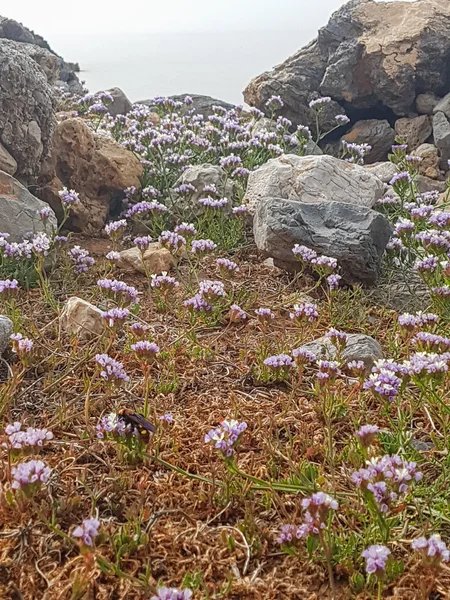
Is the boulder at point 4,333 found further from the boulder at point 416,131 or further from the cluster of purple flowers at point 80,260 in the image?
the boulder at point 416,131

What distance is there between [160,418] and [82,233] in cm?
306

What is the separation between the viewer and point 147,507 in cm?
194

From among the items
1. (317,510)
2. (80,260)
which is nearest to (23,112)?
(80,260)

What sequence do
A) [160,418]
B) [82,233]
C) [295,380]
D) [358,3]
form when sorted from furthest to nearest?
[358,3], [82,233], [295,380], [160,418]

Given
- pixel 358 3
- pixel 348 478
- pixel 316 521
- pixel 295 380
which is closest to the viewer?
pixel 316 521

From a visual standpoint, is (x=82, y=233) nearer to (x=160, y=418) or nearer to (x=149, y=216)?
(x=149, y=216)

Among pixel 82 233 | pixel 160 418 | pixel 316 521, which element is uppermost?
pixel 316 521

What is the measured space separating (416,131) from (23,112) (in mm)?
6023

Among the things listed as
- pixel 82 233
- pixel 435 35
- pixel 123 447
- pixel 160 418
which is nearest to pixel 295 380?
pixel 160 418

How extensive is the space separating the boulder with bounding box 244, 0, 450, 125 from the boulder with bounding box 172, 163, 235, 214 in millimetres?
4031

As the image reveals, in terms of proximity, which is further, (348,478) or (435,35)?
(435,35)

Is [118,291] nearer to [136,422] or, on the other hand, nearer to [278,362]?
[278,362]

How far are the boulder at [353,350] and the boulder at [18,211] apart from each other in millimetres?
2292

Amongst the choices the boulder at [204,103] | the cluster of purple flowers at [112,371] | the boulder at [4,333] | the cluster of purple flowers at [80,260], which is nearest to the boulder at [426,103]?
the boulder at [204,103]
